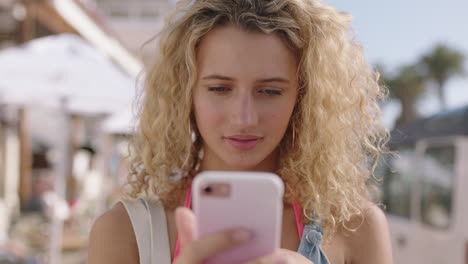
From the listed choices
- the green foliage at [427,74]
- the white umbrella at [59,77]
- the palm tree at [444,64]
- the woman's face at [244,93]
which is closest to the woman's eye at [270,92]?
the woman's face at [244,93]

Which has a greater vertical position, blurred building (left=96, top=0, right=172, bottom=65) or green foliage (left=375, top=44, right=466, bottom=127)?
blurred building (left=96, top=0, right=172, bottom=65)

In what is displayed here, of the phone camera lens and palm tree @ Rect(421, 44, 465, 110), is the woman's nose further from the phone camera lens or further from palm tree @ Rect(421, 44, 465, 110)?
palm tree @ Rect(421, 44, 465, 110)

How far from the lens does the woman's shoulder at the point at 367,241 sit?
1.35 m

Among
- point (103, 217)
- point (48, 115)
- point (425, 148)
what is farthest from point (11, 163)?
point (103, 217)

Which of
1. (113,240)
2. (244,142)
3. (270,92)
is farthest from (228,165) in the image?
(113,240)

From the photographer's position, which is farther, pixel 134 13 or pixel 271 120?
pixel 134 13

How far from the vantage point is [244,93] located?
1.22m

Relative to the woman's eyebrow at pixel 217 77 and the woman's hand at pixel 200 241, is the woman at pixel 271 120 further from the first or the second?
the woman's hand at pixel 200 241

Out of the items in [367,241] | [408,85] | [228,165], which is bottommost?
[367,241]

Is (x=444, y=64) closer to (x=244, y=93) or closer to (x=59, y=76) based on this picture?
(x=59, y=76)

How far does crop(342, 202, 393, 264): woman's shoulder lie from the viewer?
1.35 metres

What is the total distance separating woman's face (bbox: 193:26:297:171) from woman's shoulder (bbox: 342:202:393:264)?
367 millimetres

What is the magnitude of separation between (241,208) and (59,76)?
3692 millimetres

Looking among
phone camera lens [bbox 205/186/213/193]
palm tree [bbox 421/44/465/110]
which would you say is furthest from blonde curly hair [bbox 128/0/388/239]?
palm tree [bbox 421/44/465/110]
